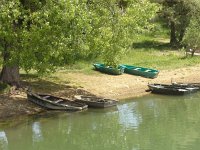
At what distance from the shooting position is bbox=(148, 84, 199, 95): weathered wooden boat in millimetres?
30095

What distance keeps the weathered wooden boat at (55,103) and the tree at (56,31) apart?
77.5 inches

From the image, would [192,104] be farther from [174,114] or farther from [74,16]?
[74,16]

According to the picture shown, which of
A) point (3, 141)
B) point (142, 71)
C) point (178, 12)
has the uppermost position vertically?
point (178, 12)

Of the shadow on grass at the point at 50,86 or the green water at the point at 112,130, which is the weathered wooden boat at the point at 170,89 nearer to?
the green water at the point at 112,130

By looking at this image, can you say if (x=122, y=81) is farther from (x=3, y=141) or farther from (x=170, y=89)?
(x=3, y=141)

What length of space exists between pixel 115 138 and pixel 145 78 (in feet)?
42.1

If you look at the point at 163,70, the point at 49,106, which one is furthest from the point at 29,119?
the point at 163,70

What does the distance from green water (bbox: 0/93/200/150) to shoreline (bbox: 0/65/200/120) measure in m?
1.20

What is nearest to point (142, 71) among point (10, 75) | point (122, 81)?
point (122, 81)

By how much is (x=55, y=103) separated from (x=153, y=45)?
24985mm

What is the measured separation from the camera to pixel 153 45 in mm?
48062

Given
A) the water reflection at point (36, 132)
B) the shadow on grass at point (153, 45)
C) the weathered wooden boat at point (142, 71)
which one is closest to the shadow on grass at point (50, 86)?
the water reflection at point (36, 132)

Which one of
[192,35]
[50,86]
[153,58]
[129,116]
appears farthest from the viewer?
[153,58]

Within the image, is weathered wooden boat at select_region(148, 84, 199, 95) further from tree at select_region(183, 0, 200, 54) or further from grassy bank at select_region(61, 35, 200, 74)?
tree at select_region(183, 0, 200, 54)
